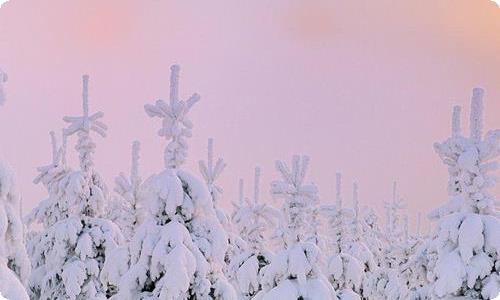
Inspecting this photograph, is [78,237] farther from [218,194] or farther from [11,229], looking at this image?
[11,229]

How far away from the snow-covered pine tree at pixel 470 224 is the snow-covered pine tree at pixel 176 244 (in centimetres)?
498

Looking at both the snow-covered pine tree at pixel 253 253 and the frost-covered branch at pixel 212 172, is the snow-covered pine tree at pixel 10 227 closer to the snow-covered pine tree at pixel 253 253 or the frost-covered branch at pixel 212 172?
the snow-covered pine tree at pixel 253 253

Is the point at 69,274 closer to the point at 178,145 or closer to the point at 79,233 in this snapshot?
the point at 79,233

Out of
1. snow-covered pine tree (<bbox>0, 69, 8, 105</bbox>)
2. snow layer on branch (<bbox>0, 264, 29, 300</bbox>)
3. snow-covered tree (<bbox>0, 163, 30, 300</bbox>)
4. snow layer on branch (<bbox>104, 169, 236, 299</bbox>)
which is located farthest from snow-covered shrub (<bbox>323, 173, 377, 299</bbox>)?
snow layer on branch (<bbox>0, 264, 29, 300</bbox>)

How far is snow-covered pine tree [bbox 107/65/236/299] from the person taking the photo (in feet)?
61.8

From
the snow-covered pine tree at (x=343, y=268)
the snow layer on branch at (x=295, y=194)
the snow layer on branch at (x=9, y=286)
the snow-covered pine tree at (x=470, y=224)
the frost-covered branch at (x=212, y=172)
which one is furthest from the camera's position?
the snow-covered pine tree at (x=343, y=268)

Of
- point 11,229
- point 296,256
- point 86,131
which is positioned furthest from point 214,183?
point 11,229

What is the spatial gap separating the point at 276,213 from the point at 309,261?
7039 millimetres

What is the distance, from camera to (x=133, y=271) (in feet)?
63.0

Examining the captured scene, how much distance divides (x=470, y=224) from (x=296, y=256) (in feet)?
14.6

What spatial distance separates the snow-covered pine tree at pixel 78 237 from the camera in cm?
2572

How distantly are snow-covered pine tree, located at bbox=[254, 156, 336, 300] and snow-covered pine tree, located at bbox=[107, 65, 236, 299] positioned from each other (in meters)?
1.48

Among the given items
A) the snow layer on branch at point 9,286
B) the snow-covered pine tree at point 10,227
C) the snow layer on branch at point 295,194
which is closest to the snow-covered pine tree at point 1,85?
the snow-covered pine tree at point 10,227

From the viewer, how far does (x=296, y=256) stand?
20438 mm
